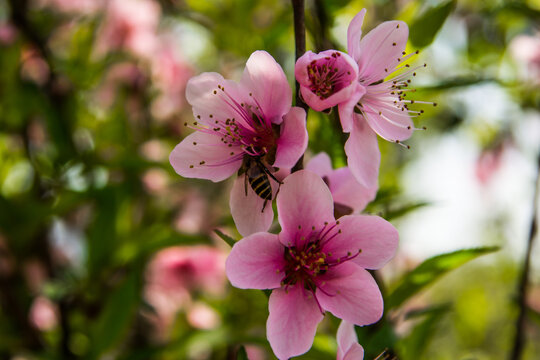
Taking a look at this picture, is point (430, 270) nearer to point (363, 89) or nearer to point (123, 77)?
point (363, 89)

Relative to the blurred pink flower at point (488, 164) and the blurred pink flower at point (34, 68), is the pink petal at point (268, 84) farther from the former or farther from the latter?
the blurred pink flower at point (488, 164)

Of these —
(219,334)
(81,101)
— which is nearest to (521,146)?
(219,334)

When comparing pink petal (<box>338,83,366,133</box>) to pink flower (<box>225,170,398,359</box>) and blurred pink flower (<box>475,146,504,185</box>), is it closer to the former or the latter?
pink flower (<box>225,170,398,359</box>)

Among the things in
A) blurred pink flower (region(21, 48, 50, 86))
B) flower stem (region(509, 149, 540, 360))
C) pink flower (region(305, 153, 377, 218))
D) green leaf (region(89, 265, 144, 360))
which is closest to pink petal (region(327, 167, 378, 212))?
pink flower (region(305, 153, 377, 218))

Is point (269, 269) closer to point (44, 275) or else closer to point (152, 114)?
point (44, 275)

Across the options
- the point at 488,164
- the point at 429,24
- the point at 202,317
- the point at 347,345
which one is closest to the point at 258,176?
the point at 347,345

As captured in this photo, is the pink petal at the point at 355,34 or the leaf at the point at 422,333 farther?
the leaf at the point at 422,333

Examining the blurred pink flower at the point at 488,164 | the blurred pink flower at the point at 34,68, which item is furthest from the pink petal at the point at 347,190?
the blurred pink flower at the point at 488,164

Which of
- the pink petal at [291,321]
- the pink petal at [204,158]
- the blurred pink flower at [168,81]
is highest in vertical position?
the pink petal at [204,158]
